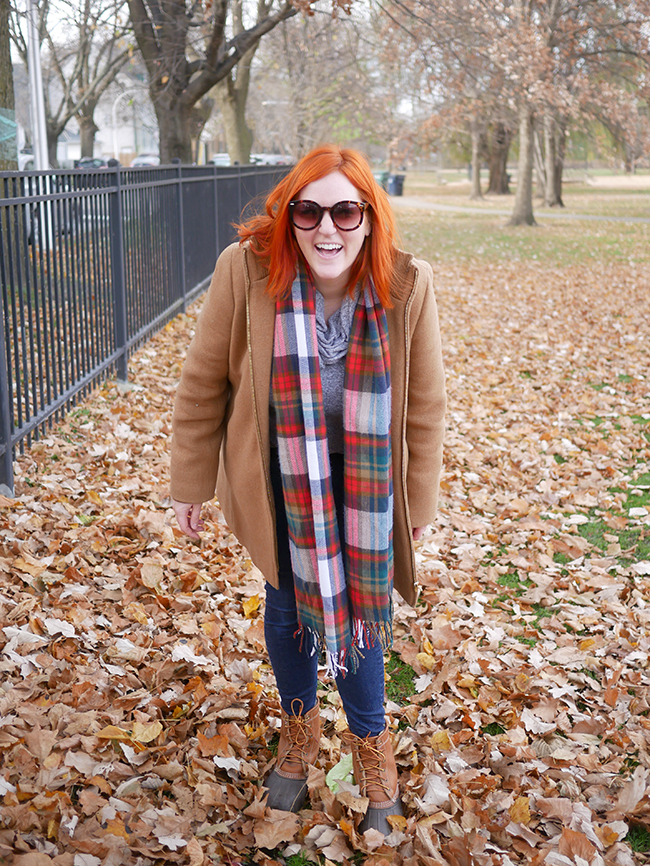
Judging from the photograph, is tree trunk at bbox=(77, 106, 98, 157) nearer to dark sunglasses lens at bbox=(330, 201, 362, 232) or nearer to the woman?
the woman

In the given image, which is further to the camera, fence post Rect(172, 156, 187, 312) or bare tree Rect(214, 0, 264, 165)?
bare tree Rect(214, 0, 264, 165)

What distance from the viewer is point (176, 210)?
9.96 meters

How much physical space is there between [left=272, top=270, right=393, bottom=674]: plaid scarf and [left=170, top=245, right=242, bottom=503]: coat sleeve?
177 millimetres

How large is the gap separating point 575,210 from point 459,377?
86.5 ft

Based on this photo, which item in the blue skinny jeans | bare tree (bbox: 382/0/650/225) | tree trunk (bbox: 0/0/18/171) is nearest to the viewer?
the blue skinny jeans

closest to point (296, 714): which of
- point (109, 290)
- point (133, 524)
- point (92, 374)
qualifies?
point (133, 524)

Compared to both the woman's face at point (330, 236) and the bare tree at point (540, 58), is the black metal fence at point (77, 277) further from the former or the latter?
the bare tree at point (540, 58)

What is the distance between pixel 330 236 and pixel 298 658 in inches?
52.4

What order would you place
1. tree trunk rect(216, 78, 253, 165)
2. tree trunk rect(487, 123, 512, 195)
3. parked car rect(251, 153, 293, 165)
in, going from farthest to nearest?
tree trunk rect(487, 123, 512, 195) → parked car rect(251, 153, 293, 165) → tree trunk rect(216, 78, 253, 165)

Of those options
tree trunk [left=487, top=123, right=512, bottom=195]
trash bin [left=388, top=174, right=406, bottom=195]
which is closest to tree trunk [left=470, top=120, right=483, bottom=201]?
tree trunk [left=487, top=123, right=512, bottom=195]

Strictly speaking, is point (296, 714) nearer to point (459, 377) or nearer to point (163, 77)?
point (459, 377)

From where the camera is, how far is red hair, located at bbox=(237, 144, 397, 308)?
2316 millimetres

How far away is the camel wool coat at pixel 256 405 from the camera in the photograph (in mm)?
2418

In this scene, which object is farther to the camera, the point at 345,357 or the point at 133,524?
the point at 133,524
